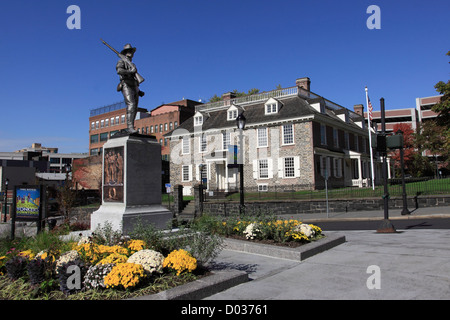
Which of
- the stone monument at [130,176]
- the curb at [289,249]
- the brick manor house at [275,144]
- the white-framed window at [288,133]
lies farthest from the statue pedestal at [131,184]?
the white-framed window at [288,133]

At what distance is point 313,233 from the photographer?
32.1 ft

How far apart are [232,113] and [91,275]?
36364mm

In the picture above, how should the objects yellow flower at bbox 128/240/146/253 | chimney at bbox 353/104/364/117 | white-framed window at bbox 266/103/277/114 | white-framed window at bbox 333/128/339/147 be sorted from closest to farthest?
yellow flower at bbox 128/240/146/253
white-framed window at bbox 266/103/277/114
white-framed window at bbox 333/128/339/147
chimney at bbox 353/104/364/117

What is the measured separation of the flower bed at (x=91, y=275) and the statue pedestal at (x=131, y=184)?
3.91 meters

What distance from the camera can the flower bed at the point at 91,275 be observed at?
4918 mm

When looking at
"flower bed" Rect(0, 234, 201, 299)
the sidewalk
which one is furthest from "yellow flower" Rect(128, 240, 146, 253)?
the sidewalk

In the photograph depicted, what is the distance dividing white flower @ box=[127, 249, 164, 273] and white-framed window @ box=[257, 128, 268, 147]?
31.9 meters

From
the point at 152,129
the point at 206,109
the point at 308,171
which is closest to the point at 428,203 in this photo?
the point at 308,171

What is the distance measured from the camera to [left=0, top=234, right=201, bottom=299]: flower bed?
492 centimetres

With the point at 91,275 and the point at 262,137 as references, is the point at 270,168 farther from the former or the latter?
the point at 91,275

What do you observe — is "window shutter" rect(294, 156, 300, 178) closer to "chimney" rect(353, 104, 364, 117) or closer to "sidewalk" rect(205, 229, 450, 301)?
"sidewalk" rect(205, 229, 450, 301)

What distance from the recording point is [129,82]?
428 inches
